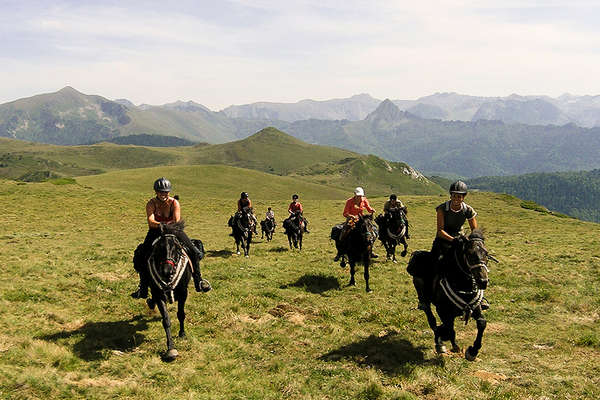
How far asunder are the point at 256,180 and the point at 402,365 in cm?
15415

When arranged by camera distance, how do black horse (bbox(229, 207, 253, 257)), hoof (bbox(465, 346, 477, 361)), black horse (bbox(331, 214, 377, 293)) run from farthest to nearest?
black horse (bbox(229, 207, 253, 257)) → black horse (bbox(331, 214, 377, 293)) → hoof (bbox(465, 346, 477, 361))

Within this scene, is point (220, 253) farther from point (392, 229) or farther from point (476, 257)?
point (476, 257)

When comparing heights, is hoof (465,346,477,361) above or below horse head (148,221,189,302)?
below

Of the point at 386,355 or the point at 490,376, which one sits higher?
the point at 490,376

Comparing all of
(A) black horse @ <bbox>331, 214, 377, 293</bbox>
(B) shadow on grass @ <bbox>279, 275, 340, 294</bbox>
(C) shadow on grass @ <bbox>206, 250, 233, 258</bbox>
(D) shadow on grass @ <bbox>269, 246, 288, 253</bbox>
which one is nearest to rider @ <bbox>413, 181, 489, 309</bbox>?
(A) black horse @ <bbox>331, 214, 377, 293</bbox>

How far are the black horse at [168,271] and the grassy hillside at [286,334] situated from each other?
1.00 meters

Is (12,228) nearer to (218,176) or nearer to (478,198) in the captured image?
(478,198)

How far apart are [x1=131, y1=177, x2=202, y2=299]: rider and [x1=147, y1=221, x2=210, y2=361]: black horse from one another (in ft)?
1.30

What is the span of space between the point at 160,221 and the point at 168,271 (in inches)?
83.2

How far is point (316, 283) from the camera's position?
17344 mm

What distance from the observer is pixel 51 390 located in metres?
7.75

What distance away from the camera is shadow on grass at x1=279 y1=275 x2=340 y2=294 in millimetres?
16483

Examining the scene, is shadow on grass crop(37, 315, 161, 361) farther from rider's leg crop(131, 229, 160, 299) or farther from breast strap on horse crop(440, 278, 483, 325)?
breast strap on horse crop(440, 278, 483, 325)

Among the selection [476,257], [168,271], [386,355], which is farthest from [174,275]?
[476,257]
